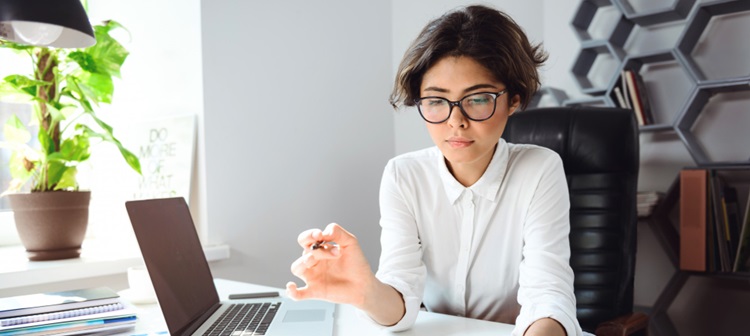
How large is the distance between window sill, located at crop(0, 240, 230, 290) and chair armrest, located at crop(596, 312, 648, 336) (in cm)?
122

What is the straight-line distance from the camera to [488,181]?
54.2 inches

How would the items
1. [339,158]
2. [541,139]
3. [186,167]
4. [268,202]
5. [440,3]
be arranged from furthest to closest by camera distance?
[440,3], [339,158], [268,202], [186,167], [541,139]

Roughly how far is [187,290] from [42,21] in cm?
60

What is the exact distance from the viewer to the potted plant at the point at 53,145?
1.85 m

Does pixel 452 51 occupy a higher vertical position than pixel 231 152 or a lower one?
higher

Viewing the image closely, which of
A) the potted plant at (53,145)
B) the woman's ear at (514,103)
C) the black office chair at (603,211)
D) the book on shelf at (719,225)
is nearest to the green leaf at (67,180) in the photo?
the potted plant at (53,145)

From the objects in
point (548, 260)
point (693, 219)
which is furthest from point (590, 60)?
point (548, 260)

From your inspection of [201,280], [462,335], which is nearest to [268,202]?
[201,280]

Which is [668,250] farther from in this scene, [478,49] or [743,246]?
[478,49]

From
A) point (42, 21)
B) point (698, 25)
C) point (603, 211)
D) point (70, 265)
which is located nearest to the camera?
point (42, 21)

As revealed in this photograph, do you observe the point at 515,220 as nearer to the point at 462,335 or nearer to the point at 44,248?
the point at 462,335

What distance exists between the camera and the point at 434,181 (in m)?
1.43

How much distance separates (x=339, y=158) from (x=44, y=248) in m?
1.21

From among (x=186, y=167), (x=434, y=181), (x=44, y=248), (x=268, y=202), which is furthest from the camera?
(x=268, y=202)
